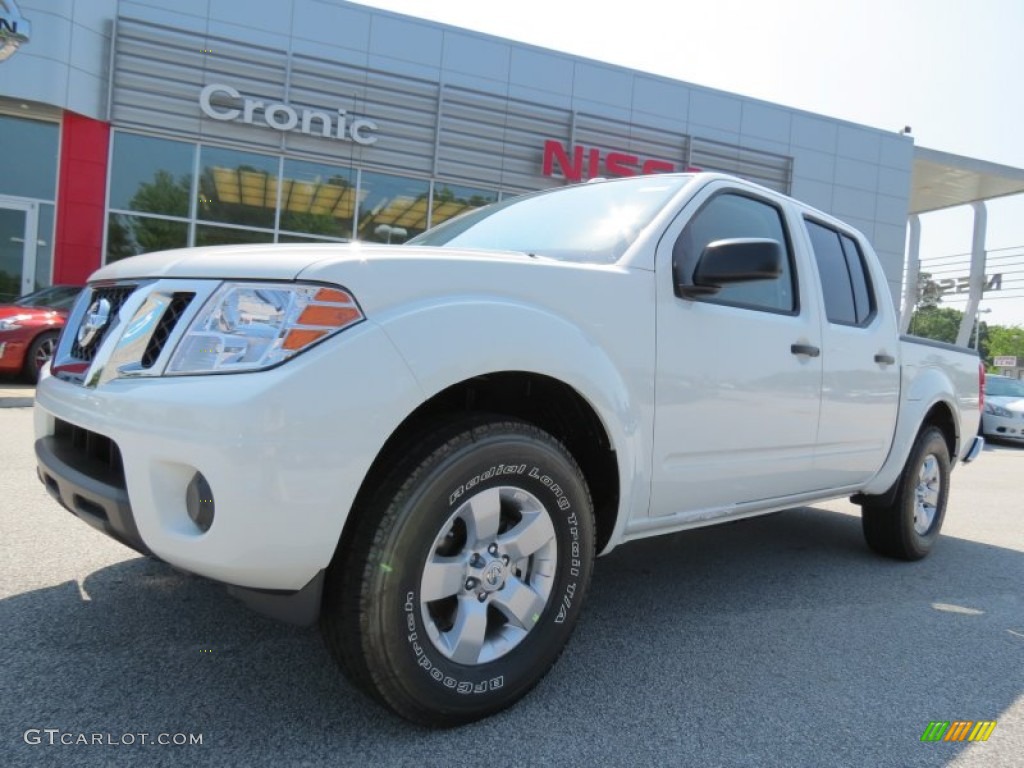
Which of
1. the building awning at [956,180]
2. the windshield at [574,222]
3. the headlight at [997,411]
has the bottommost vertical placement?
the headlight at [997,411]

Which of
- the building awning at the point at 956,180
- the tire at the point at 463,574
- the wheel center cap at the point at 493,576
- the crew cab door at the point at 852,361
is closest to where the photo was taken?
the tire at the point at 463,574

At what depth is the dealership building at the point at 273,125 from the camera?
13.1 m

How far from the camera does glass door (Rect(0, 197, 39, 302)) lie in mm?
13250

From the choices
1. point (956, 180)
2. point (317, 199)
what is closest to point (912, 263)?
point (956, 180)

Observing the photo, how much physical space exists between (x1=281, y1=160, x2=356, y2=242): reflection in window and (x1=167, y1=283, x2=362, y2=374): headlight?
13221 millimetres

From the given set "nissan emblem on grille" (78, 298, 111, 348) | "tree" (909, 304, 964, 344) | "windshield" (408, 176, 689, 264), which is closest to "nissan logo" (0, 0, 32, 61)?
"windshield" (408, 176, 689, 264)

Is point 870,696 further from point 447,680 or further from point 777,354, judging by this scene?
point 447,680

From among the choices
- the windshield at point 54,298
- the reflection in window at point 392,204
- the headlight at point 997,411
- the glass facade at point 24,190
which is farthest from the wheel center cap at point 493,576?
the headlight at point 997,411

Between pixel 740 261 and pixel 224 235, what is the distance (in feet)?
43.6

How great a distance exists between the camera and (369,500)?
189cm

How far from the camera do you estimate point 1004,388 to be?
609 inches

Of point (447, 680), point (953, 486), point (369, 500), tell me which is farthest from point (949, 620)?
point (953, 486)

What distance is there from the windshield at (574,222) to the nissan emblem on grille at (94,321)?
1.26m

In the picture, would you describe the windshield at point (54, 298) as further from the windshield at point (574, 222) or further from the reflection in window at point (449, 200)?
the windshield at point (574, 222)
